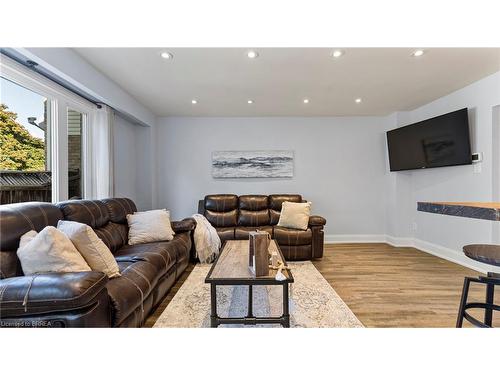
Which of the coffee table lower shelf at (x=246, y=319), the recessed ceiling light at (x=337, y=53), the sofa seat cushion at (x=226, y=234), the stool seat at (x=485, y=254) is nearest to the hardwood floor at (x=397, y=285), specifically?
the coffee table lower shelf at (x=246, y=319)

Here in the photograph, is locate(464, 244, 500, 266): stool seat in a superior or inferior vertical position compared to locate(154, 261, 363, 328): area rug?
superior

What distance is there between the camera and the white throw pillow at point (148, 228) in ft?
9.16

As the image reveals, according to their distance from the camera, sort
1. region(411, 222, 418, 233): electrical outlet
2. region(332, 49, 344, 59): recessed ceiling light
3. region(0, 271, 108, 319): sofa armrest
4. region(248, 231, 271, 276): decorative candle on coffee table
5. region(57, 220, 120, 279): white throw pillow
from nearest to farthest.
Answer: region(0, 271, 108, 319): sofa armrest → region(57, 220, 120, 279): white throw pillow → region(248, 231, 271, 276): decorative candle on coffee table → region(332, 49, 344, 59): recessed ceiling light → region(411, 222, 418, 233): electrical outlet

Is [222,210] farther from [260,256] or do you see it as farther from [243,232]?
[260,256]

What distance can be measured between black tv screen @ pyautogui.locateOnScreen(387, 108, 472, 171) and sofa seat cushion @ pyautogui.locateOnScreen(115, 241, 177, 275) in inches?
153

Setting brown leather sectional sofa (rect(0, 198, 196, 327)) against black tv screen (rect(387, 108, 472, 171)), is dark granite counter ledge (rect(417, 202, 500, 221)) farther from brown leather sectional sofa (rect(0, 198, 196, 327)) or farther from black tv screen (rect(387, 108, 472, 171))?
black tv screen (rect(387, 108, 472, 171))

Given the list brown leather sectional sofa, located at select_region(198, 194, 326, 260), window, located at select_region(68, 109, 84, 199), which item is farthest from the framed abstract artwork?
window, located at select_region(68, 109, 84, 199)

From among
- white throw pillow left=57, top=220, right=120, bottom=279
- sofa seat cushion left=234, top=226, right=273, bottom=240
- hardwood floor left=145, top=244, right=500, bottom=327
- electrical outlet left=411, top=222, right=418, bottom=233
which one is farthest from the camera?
electrical outlet left=411, top=222, right=418, bottom=233

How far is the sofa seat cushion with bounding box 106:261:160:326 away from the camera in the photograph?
1517 mm

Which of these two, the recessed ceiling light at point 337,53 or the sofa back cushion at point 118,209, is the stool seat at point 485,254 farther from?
the sofa back cushion at point 118,209

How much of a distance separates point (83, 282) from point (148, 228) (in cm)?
162
